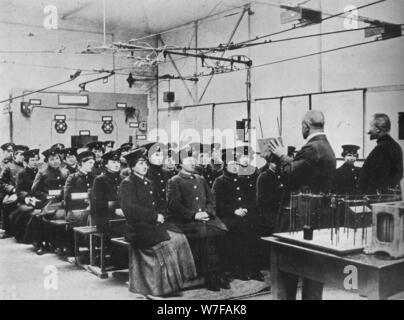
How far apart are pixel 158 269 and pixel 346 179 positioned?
3720 mm

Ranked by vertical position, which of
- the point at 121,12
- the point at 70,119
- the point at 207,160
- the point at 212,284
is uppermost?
the point at 121,12

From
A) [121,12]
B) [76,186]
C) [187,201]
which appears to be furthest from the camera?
[121,12]

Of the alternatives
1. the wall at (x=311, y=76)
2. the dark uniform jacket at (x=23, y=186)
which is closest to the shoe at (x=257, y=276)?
the wall at (x=311, y=76)

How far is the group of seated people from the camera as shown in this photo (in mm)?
4508

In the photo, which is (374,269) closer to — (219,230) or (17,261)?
(219,230)

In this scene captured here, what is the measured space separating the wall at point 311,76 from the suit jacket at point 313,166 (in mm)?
3655

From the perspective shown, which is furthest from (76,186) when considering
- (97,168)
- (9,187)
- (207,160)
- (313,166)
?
(313,166)

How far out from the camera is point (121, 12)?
34.6 ft

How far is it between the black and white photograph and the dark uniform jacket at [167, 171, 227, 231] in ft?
0.06

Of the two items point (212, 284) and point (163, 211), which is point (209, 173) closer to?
point (163, 211)

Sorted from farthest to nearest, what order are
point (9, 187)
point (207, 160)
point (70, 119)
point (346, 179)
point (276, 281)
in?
point (70, 119) → point (207, 160) → point (9, 187) → point (346, 179) → point (276, 281)

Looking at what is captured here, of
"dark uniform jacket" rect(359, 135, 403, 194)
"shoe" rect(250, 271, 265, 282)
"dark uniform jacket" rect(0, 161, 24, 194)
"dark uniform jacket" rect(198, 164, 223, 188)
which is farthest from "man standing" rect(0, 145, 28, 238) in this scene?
"dark uniform jacket" rect(359, 135, 403, 194)

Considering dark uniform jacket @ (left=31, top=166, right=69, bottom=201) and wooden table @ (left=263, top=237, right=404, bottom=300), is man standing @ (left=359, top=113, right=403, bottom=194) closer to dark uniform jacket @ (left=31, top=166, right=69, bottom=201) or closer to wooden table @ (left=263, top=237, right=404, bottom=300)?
wooden table @ (left=263, top=237, right=404, bottom=300)
